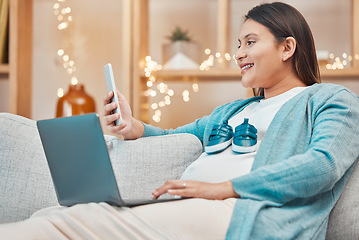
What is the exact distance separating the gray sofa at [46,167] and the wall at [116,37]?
55.1 inches

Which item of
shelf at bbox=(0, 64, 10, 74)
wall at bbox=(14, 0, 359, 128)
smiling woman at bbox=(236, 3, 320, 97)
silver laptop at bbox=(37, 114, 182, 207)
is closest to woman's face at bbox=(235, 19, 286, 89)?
smiling woman at bbox=(236, 3, 320, 97)

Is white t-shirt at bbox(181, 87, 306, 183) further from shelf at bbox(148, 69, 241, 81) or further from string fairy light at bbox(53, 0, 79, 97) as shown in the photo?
string fairy light at bbox(53, 0, 79, 97)

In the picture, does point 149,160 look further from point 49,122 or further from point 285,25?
point 285,25

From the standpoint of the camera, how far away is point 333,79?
8.38ft

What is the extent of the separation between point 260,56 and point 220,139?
0.32 meters

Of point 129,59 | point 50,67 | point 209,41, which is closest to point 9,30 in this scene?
point 50,67

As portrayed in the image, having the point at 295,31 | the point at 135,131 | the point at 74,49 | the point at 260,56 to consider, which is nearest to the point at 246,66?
the point at 260,56

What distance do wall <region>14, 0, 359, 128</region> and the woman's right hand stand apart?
51.7 inches

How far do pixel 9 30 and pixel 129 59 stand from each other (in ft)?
2.30

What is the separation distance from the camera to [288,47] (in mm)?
1549

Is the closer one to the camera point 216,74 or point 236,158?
point 236,158

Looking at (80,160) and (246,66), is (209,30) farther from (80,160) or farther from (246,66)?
(80,160)

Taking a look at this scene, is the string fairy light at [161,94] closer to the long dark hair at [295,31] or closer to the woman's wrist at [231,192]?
the long dark hair at [295,31]

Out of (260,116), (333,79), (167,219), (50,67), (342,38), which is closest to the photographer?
(167,219)
